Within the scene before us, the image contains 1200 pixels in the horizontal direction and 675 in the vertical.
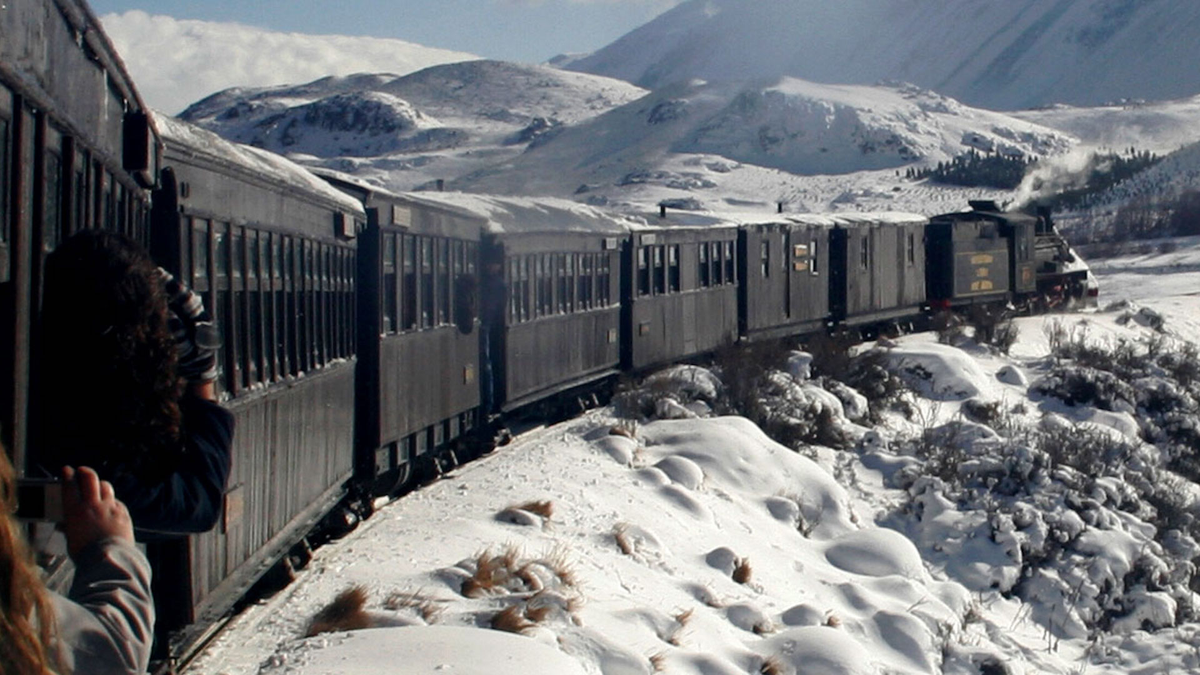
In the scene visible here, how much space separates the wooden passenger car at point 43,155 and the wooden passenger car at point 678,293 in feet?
46.7

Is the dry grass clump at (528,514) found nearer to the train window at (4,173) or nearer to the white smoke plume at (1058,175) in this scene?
the train window at (4,173)

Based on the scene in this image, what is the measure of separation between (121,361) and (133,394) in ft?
0.26

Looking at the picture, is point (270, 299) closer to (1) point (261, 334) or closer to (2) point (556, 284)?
(1) point (261, 334)

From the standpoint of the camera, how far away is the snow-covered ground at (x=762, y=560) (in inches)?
291

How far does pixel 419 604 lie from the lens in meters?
7.46

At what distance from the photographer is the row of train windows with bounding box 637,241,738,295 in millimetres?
19609

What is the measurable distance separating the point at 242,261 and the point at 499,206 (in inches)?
356

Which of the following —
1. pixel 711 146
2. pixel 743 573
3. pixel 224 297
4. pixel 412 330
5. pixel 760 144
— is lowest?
pixel 743 573

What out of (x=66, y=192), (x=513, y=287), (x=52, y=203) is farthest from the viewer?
(x=513, y=287)

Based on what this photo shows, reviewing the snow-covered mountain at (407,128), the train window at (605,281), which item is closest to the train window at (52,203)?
the train window at (605,281)

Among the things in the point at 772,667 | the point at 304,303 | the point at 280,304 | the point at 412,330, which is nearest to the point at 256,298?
the point at 280,304

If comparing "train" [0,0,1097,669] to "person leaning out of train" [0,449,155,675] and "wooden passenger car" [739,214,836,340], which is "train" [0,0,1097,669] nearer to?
"wooden passenger car" [739,214,836,340]

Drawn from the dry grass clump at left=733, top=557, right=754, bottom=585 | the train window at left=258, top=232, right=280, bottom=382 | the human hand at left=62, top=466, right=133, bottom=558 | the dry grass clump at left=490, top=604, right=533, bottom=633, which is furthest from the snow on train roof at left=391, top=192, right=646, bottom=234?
the human hand at left=62, top=466, right=133, bottom=558

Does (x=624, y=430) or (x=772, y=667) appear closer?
(x=772, y=667)
